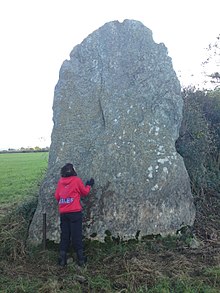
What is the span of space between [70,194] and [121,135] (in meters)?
1.90

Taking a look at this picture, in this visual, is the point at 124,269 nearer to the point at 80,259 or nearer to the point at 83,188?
the point at 80,259

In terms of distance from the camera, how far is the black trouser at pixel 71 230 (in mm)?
6703

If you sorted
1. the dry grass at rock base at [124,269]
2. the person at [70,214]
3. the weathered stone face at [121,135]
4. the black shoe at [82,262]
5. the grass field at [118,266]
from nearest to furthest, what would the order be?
the grass field at [118,266]
the dry grass at rock base at [124,269]
the black shoe at [82,262]
the person at [70,214]
the weathered stone face at [121,135]

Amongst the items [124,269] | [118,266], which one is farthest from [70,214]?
[124,269]

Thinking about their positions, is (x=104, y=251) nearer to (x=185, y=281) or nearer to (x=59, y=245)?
(x=59, y=245)

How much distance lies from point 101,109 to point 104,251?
3.25 meters

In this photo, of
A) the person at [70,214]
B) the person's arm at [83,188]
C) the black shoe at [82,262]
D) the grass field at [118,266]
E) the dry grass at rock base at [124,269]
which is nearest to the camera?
the grass field at [118,266]

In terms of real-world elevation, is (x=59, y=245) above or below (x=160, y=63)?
below

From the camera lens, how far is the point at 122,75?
859 centimetres

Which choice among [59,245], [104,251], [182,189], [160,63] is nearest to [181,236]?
[182,189]

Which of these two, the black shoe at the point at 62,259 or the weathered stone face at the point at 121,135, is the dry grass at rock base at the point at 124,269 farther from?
the weathered stone face at the point at 121,135

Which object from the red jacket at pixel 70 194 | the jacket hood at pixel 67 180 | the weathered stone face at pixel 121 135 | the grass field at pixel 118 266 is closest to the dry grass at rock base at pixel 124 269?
the grass field at pixel 118 266

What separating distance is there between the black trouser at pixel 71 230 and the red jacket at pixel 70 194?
12 centimetres

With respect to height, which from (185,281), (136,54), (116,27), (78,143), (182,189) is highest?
(116,27)
